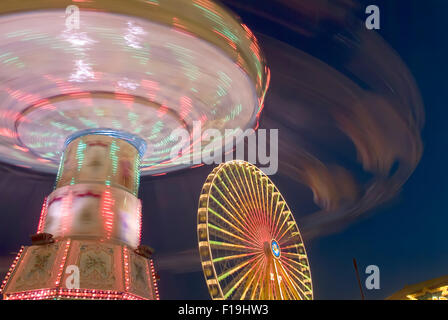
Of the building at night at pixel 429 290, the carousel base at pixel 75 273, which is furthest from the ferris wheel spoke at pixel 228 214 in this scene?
the building at night at pixel 429 290

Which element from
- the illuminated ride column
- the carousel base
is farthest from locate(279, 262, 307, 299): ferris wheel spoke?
the carousel base

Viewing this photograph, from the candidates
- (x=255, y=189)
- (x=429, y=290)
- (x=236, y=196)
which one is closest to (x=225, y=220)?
(x=236, y=196)

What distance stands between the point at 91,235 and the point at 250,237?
6346 mm

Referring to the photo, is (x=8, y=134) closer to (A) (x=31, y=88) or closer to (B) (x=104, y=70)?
(A) (x=31, y=88)

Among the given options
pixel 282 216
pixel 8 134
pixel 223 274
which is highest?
pixel 8 134

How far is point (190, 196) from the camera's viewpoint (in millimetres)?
26172

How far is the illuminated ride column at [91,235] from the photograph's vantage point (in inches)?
377

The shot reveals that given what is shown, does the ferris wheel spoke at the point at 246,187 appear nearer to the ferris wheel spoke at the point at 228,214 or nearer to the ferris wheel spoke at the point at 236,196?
the ferris wheel spoke at the point at 236,196

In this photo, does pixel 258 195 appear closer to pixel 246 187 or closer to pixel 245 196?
pixel 246 187

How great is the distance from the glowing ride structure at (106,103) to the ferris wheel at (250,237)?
2286 mm

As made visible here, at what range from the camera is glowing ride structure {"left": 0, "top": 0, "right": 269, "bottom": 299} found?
9.35 meters

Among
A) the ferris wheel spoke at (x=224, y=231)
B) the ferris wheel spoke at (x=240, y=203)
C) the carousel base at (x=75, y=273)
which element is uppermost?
the ferris wheel spoke at (x=240, y=203)
